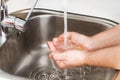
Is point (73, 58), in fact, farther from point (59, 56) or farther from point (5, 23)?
point (5, 23)

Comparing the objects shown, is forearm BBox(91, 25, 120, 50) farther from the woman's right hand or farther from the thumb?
the thumb

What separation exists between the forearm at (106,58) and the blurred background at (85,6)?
0.99 feet

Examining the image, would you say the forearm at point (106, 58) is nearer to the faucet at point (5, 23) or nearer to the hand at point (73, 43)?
the hand at point (73, 43)

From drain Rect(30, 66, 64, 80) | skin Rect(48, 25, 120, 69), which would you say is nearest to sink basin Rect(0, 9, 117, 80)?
drain Rect(30, 66, 64, 80)

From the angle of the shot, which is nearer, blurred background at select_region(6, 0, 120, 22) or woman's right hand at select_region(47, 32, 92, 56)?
woman's right hand at select_region(47, 32, 92, 56)

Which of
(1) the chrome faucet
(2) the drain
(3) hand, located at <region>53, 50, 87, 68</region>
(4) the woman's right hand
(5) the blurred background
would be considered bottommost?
(2) the drain

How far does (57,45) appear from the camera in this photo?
0.99 m

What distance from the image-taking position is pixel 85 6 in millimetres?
1142

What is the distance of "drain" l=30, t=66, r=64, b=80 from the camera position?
104 centimetres

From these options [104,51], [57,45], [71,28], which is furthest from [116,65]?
[71,28]

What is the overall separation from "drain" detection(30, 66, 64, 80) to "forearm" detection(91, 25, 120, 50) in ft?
0.66

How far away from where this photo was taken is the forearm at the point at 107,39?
3.08 ft

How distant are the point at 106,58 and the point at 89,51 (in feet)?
0.40

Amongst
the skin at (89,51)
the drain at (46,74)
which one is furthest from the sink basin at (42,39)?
the skin at (89,51)
